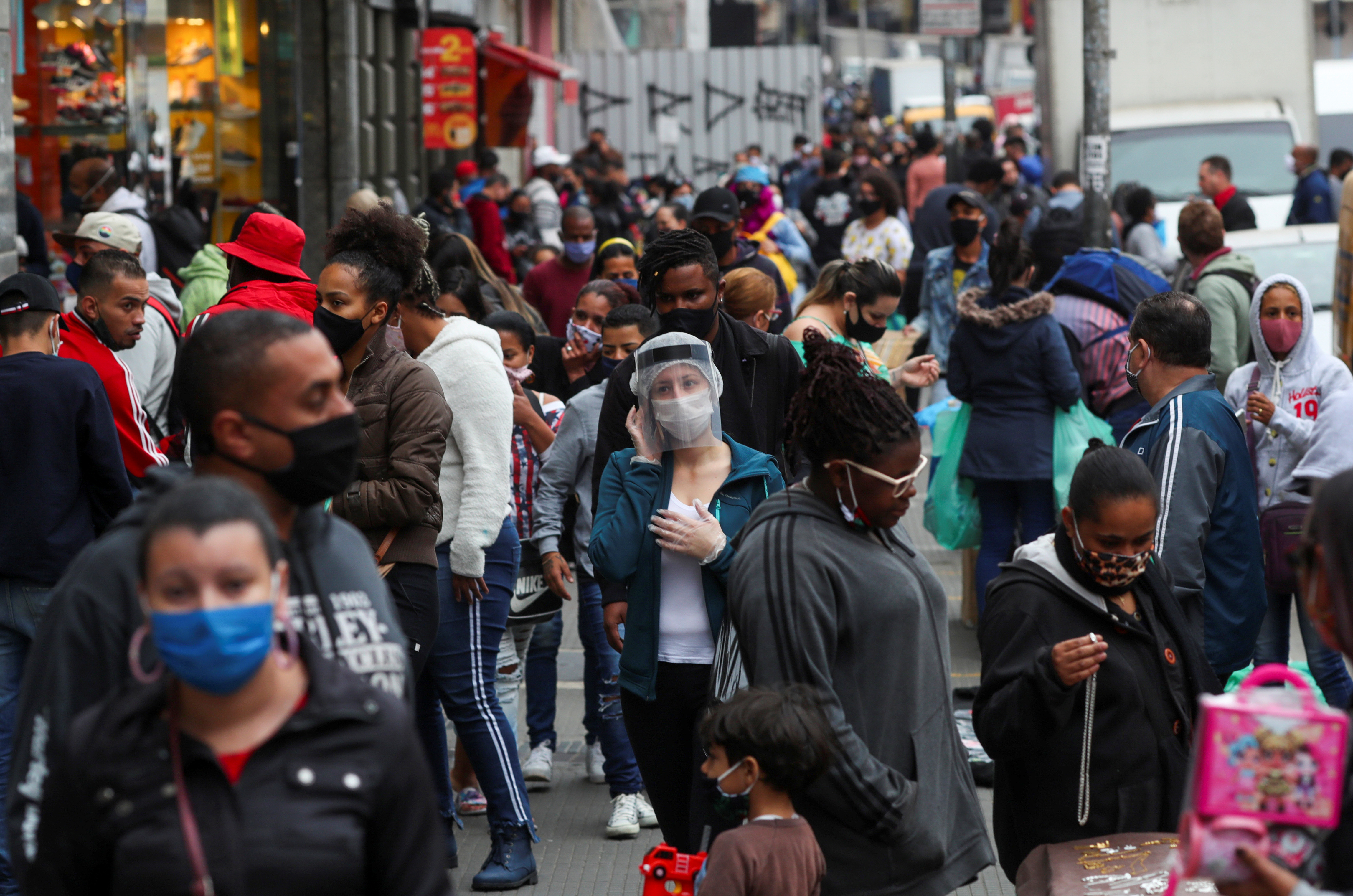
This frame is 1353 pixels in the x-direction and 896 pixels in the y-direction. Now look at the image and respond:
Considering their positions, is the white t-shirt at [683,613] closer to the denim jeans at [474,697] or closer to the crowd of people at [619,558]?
the crowd of people at [619,558]

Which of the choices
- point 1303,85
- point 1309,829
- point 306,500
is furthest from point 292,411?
point 1303,85

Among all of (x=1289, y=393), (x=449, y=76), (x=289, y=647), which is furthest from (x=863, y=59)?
(x=289, y=647)

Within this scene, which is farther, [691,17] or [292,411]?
[691,17]

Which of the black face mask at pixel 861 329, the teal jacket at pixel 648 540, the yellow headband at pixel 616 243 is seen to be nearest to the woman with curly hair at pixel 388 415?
the teal jacket at pixel 648 540

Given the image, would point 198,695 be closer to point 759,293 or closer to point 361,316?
point 361,316

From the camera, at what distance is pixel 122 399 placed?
555cm

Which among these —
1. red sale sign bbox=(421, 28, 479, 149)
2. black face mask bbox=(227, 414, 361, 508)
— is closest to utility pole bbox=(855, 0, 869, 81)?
red sale sign bbox=(421, 28, 479, 149)

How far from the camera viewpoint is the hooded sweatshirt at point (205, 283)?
8.20m

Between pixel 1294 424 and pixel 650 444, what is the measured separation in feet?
8.98

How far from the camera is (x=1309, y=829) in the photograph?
2137 millimetres

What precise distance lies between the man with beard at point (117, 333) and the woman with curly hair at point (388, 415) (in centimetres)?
124

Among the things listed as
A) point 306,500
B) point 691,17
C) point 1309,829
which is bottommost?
point 1309,829

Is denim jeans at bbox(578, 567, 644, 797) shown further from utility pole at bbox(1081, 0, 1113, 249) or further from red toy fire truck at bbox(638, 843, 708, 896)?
utility pole at bbox(1081, 0, 1113, 249)

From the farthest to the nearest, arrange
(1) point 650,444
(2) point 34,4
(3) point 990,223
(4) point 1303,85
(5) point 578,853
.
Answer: (4) point 1303,85, (3) point 990,223, (2) point 34,4, (5) point 578,853, (1) point 650,444
